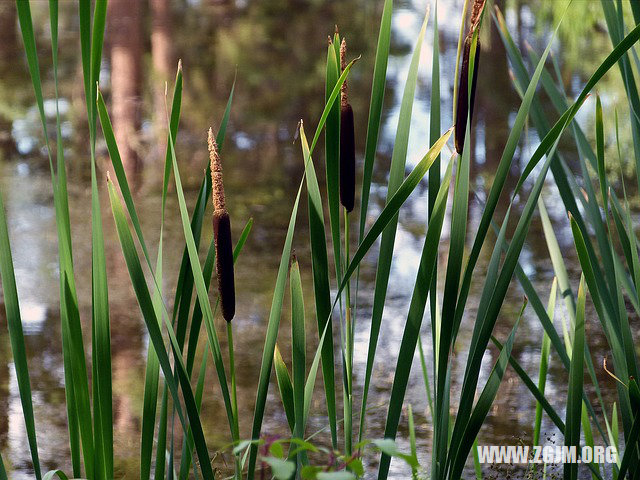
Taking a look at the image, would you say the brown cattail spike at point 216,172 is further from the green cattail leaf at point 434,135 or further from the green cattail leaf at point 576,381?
the green cattail leaf at point 576,381

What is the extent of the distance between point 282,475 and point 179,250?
123 inches

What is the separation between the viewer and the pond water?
2.57m

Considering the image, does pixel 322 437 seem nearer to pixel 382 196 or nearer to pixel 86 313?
pixel 86 313

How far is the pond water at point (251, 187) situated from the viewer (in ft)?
8.43

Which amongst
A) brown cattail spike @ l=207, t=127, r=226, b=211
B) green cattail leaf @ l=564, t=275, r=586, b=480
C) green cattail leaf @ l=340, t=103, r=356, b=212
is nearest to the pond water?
green cattail leaf @ l=564, t=275, r=586, b=480

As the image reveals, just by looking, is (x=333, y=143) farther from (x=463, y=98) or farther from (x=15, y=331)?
(x=15, y=331)

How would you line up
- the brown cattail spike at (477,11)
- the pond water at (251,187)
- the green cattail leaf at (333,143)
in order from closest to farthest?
1. the brown cattail spike at (477,11)
2. the green cattail leaf at (333,143)
3. the pond water at (251,187)

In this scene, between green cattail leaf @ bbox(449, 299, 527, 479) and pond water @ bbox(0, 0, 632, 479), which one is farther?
pond water @ bbox(0, 0, 632, 479)

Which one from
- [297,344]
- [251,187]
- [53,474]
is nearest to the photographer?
[53,474]

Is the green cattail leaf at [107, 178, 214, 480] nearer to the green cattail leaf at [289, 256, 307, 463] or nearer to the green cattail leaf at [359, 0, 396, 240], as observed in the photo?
the green cattail leaf at [289, 256, 307, 463]

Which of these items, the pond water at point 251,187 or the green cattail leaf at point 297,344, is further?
the pond water at point 251,187

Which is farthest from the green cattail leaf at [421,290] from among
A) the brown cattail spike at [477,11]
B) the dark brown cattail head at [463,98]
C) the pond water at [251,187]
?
the pond water at [251,187]

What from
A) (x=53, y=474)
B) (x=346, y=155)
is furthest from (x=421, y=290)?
(x=53, y=474)

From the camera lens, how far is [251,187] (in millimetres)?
4250
